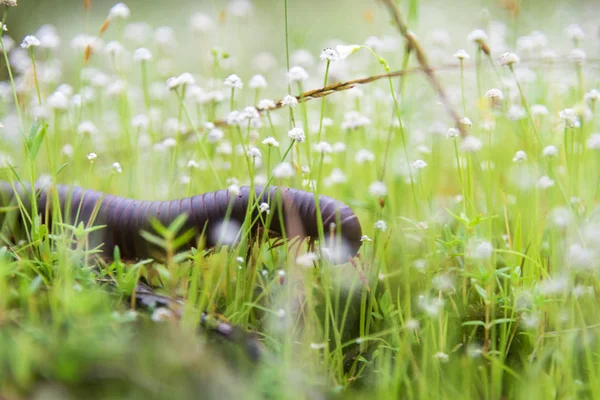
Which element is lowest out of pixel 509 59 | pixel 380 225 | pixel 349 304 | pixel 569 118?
pixel 349 304

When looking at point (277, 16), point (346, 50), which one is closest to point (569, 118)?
point (346, 50)

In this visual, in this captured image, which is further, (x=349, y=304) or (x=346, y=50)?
(x=349, y=304)

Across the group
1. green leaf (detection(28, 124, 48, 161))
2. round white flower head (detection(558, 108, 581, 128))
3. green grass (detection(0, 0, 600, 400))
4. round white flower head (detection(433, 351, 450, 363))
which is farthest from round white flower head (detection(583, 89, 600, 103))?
green leaf (detection(28, 124, 48, 161))

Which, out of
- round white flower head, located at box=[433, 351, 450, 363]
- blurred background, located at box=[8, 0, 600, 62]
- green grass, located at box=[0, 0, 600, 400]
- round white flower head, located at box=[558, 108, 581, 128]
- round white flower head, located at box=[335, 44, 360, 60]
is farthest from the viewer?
blurred background, located at box=[8, 0, 600, 62]

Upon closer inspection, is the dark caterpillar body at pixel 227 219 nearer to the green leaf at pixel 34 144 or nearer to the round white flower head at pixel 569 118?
the green leaf at pixel 34 144

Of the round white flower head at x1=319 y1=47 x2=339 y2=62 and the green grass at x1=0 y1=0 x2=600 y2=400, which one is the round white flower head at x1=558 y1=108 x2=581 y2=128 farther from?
the round white flower head at x1=319 y1=47 x2=339 y2=62

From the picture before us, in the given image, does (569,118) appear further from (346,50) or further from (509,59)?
(346,50)

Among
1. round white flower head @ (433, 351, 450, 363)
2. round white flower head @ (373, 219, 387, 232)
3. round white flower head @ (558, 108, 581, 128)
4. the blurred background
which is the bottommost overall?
round white flower head @ (433, 351, 450, 363)

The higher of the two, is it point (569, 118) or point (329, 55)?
point (329, 55)

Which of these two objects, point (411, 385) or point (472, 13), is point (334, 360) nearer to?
point (411, 385)
